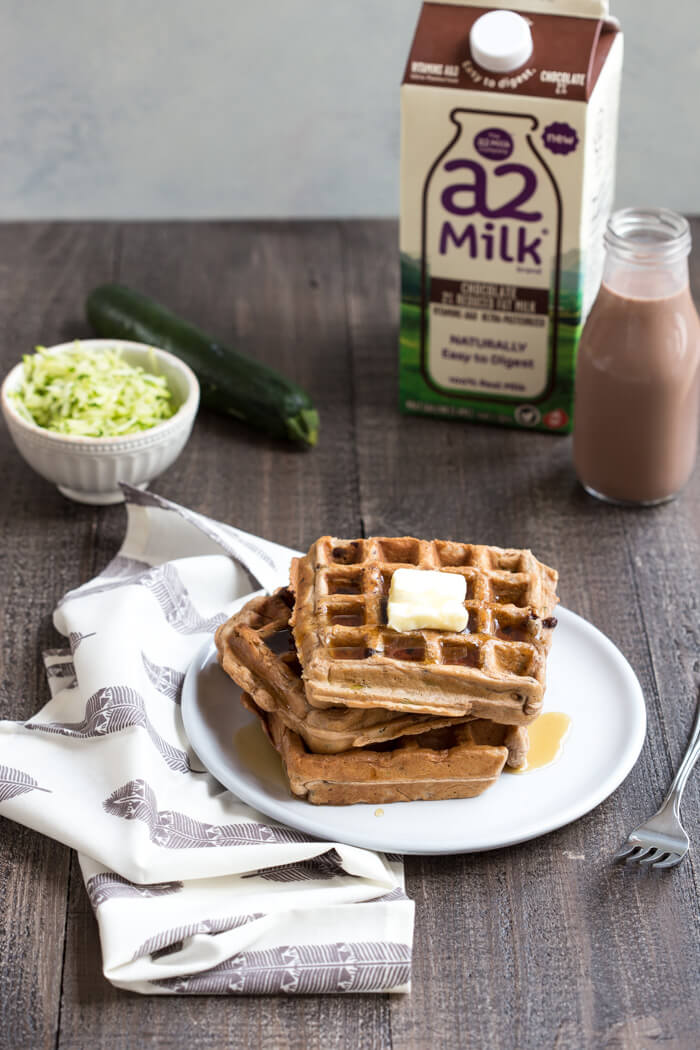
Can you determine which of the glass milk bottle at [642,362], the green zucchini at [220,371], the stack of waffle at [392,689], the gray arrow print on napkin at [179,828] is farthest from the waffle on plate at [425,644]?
the green zucchini at [220,371]

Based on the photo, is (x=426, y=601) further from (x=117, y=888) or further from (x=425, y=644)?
(x=117, y=888)

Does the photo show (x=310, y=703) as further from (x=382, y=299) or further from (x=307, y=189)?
(x=307, y=189)

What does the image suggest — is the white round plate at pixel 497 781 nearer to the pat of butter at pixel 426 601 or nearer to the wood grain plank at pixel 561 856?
Answer: the wood grain plank at pixel 561 856

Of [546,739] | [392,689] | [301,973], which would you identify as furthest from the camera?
[546,739]

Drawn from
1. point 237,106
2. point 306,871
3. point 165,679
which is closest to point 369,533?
point 165,679

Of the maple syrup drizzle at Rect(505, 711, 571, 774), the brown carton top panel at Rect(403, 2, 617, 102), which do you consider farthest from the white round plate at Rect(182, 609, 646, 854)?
the brown carton top panel at Rect(403, 2, 617, 102)

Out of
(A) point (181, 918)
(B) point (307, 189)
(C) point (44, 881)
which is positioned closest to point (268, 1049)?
(A) point (181, 918)

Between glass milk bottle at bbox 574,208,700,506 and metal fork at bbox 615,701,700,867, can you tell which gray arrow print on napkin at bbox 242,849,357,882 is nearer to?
metal fork at bbox 615,701,700,867

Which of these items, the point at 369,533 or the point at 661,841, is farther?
the point at 369,533
